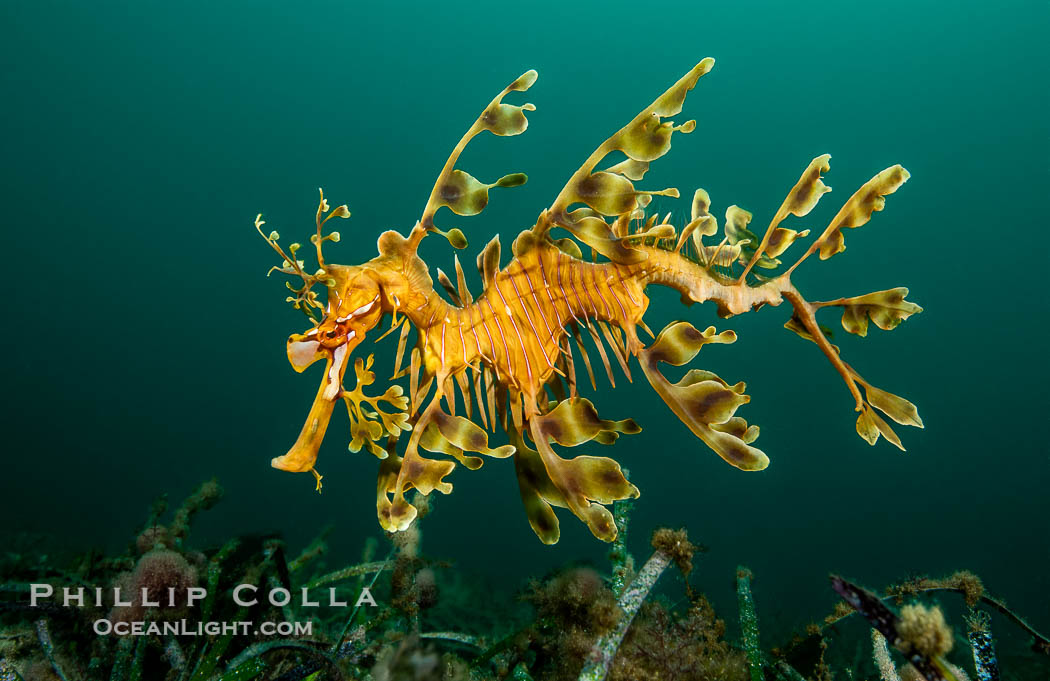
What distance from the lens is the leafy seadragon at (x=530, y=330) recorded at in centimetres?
173

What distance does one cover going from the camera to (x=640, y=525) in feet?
70.1

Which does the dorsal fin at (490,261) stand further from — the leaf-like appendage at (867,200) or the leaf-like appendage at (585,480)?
the leaf-like appendage at (867,200)

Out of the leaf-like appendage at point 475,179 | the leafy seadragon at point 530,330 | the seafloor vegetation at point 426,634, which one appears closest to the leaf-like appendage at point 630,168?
the leafy seadragon at point 530,330

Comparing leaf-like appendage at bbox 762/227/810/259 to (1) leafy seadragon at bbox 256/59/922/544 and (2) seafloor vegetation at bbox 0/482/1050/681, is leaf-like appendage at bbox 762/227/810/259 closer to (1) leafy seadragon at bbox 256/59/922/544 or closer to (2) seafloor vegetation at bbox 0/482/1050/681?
(1) leafy seadragon at bbox 256/59/922/544

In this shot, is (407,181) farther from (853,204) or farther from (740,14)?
(853,204)

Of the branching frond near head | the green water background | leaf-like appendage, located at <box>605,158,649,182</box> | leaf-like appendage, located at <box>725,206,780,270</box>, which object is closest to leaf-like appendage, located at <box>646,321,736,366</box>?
leaf-like appendage, located at <box>605,158,649,182</box>

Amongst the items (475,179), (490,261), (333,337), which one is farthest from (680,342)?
(333,337)

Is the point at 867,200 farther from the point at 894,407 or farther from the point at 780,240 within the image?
the point at 894,407

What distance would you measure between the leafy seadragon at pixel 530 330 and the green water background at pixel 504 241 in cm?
1514

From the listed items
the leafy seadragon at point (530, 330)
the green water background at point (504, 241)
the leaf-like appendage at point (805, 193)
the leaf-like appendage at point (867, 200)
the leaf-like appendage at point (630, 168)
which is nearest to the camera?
the leafy seadragon at point (530, 330)

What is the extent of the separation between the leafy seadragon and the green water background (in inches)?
596

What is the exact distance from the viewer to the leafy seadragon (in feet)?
5.68

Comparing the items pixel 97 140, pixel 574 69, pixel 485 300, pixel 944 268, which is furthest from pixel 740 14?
pixel 97 140

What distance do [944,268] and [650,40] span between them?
2619 cm
